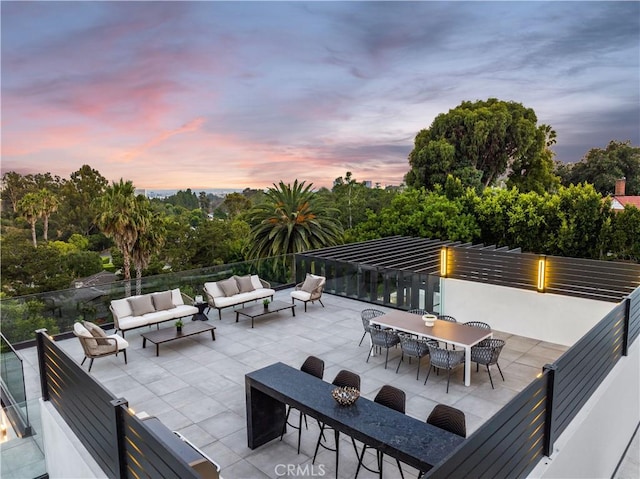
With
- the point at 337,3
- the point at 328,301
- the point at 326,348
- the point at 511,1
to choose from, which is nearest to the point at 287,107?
the point at 337,3

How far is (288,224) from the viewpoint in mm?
17000

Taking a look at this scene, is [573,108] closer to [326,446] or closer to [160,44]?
[160,44]

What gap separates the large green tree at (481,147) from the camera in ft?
87.3

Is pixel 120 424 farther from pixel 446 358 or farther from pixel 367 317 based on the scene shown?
pixel 367 317

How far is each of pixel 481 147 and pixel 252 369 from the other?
24.7 metres

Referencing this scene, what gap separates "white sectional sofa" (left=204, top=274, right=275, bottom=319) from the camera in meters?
10.3

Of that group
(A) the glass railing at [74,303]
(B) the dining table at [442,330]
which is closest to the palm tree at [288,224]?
(A) the glass railing at [74,303]

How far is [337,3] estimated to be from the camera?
14.9 metres

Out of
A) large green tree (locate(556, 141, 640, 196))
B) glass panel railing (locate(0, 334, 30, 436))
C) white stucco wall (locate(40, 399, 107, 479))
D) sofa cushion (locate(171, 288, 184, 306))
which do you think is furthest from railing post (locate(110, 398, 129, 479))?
large green tree (locate(556, 141, 640, 196))

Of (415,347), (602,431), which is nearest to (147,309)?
(415,347)

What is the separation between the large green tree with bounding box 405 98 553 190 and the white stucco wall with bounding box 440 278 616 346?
17049 millimetres

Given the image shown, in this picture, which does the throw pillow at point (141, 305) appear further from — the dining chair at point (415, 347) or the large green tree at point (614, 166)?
the large green tree at point (614, 166)

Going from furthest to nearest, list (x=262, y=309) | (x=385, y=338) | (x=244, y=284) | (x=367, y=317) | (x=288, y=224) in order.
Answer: (x=288, y=224) < (x=244, y=284) < (x=262, y=309) < (x=367, y=317) < (x=385, y=338)

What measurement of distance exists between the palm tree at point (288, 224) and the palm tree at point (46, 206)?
24.6 meters
